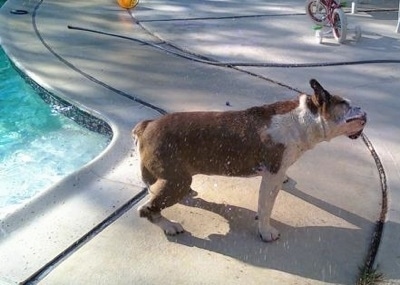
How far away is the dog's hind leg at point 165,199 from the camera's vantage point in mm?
2916

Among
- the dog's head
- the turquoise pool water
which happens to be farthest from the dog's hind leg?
the turquoise pool water

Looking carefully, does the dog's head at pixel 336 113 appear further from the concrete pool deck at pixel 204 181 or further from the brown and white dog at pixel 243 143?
the concrete pool deck at pixel 204 181

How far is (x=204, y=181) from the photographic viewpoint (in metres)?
3.56

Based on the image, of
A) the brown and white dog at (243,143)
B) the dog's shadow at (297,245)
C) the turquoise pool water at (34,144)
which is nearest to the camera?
the dog's shadow at (297,245)

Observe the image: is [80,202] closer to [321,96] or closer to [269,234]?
[269,234]

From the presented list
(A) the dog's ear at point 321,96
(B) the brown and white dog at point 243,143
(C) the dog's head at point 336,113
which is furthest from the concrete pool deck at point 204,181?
(A) the dog's ear at point 321,96

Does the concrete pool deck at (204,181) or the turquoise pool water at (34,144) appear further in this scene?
the turquoise pool water at (34,144)

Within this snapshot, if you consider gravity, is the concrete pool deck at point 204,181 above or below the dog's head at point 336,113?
below

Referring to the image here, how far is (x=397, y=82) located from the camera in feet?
17.0

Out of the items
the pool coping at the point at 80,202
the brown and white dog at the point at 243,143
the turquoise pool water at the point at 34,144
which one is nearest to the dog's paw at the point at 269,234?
the brown and white dog at the point at 243,143

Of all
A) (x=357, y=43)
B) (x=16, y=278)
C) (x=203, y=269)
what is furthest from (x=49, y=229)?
(x=357, y=43)

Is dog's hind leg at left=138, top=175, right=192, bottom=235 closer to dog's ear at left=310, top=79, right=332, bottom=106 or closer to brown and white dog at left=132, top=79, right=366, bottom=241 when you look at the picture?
brown and white dog at left=132, top=79, right=366, bottom=241

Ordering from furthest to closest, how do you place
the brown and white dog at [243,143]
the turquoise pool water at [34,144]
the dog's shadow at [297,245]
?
the turquoise pool water at [34,144], the brown and white dog at [243,143], the dog's shadow at [297,245]

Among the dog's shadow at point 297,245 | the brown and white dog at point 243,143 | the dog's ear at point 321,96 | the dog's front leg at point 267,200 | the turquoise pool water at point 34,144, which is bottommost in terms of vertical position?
the turquoise pool water at point 34,144
